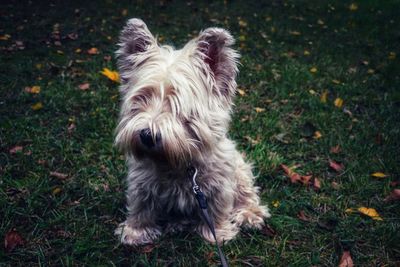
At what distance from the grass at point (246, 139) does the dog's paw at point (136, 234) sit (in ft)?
0.27

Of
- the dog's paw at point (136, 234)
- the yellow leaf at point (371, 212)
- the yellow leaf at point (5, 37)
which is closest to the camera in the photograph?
the dog's paw at point (136, 234)

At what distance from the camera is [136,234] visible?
10.0 ft

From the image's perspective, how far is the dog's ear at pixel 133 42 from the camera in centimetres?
278

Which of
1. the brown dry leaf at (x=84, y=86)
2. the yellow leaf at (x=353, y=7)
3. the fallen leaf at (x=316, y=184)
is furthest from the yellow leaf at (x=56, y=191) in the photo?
the yellow leaf at (x=353, y=7)

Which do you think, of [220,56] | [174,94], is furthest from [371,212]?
[174,94]

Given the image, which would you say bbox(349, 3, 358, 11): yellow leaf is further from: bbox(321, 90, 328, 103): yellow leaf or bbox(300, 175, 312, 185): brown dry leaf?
bbox(300, 175, 312, 185): brown dry leaf

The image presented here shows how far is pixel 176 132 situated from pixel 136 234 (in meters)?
1.05

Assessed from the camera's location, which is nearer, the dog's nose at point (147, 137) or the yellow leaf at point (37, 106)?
the dog's nose at point (147, 137)

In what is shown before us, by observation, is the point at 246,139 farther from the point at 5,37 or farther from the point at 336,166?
the point at 5,37

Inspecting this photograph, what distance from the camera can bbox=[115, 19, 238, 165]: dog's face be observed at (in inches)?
101

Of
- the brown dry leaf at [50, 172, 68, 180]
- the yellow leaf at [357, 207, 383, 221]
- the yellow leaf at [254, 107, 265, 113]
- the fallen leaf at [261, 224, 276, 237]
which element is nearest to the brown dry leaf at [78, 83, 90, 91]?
the brown dry leaf at [50, 172, 68, 180]

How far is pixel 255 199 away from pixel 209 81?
133cm

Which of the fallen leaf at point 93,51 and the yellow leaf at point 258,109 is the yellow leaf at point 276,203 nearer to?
the yellow leaf at point 258,109

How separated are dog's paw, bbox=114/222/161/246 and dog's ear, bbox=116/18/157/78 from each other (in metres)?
1.34
